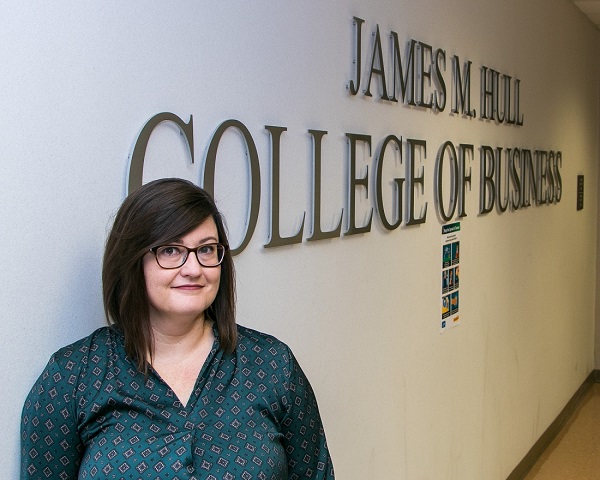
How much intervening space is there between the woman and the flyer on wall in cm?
196

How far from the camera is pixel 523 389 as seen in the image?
521cm

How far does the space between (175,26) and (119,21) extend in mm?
197

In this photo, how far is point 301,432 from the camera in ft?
6.71

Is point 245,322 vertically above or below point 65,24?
below

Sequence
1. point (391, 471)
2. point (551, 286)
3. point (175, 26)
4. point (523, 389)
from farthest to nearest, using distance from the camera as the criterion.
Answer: point (551, 286) → point (523, 389) → point (391, 471) → point (175, 26)

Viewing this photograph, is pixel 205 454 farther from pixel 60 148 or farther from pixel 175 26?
pixel 175 26

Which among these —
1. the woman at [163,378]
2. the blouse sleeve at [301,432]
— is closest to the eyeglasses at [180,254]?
the woman at [163,378]

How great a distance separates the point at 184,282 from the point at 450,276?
2271 mm

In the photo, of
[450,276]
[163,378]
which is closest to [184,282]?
[163,378]

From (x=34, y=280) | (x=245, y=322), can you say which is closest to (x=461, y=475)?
(x=245, y=322)

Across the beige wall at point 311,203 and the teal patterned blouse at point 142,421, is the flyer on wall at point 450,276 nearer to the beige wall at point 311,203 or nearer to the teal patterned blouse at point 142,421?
the beige wall at point 311,203

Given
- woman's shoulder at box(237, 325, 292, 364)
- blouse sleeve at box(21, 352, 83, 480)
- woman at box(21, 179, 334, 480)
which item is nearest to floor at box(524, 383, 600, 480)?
woman's shoulder at box(237, 325, 292, 364)

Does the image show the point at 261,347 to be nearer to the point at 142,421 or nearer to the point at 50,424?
the point at 142,421

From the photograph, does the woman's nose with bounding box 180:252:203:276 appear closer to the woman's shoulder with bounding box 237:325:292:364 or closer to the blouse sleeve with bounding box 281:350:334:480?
the woman's shoulder with bounding box 237:325:292:364
